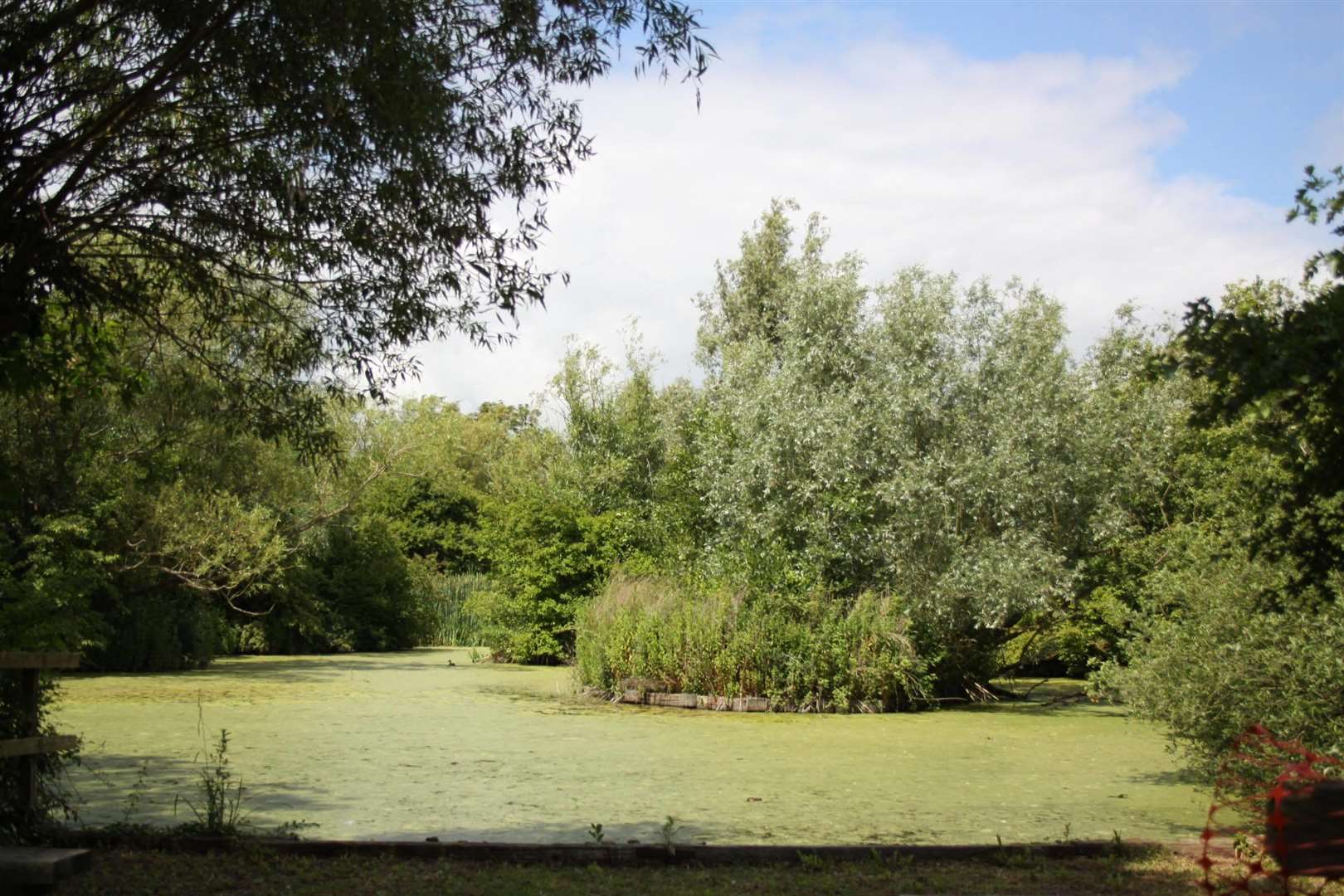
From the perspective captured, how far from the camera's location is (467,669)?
1950 cm

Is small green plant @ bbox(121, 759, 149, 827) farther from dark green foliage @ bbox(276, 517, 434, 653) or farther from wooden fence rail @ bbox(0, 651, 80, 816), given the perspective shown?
dark green foliage @ bbox(276, 517, 434, 653)

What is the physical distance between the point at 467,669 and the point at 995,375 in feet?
32.2

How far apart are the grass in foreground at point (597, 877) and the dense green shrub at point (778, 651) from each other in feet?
26.0

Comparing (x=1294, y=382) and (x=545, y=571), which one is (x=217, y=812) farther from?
(x=545, y=571)

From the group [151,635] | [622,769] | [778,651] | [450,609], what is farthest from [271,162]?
[450,609]

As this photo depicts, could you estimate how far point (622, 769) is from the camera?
28.5 ft

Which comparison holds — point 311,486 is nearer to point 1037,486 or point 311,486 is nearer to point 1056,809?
point 1037,486

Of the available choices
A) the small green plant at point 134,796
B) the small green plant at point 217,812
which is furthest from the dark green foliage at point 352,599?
the small green plant at point 217,812

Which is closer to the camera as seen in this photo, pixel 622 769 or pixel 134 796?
pixel 134 796

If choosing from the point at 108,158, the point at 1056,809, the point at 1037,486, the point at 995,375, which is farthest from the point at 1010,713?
the point at 108,158

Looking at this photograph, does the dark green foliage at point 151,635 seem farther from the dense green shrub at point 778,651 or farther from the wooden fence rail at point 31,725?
the wooden fence rail at point 31,725

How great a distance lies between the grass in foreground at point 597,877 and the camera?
16.3 ft

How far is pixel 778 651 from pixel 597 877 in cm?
867

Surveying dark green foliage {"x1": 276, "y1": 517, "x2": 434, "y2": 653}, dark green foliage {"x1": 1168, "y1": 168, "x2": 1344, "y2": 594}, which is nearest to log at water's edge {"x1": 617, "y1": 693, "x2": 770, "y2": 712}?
dark green foliage {"x1": 1168, "y1": 168, "x2": 1344, "y2": 594}
